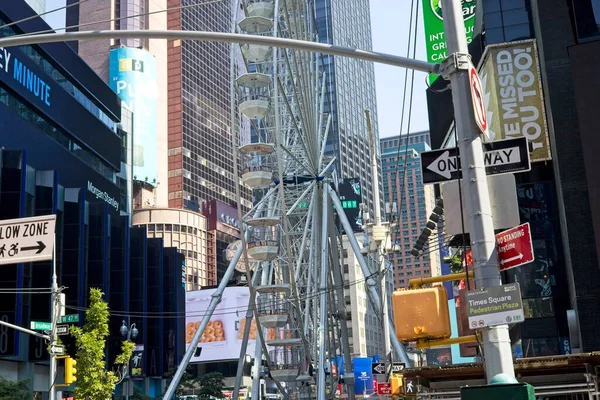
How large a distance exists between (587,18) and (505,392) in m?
24.5

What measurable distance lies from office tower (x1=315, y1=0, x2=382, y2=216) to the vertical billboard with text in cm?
3149

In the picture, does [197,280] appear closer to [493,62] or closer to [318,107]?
[318,107]

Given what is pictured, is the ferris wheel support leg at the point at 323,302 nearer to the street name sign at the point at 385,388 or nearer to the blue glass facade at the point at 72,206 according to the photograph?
the street name sign at the point at 385,388

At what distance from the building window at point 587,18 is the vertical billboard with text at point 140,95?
4729 inches

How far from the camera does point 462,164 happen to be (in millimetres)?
10102

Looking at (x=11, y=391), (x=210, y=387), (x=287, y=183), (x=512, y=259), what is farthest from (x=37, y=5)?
(x=512, y=259)

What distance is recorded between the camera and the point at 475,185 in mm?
9922

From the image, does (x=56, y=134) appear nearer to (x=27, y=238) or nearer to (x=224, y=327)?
(x=27, y=238)

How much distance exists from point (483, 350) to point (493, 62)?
24.4m

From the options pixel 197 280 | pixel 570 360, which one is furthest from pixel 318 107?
pixel 197 280

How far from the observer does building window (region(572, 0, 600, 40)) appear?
29.0 meters

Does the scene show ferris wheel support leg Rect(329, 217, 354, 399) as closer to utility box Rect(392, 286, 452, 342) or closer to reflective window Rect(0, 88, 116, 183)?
reflective window Rect(0, 88, 116, 183)

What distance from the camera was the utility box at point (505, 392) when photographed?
302 inches

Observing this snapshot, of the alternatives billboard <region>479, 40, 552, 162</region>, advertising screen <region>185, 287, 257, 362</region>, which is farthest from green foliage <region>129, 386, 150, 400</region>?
advertising screen <region>185, 287, 257, 362</region>
